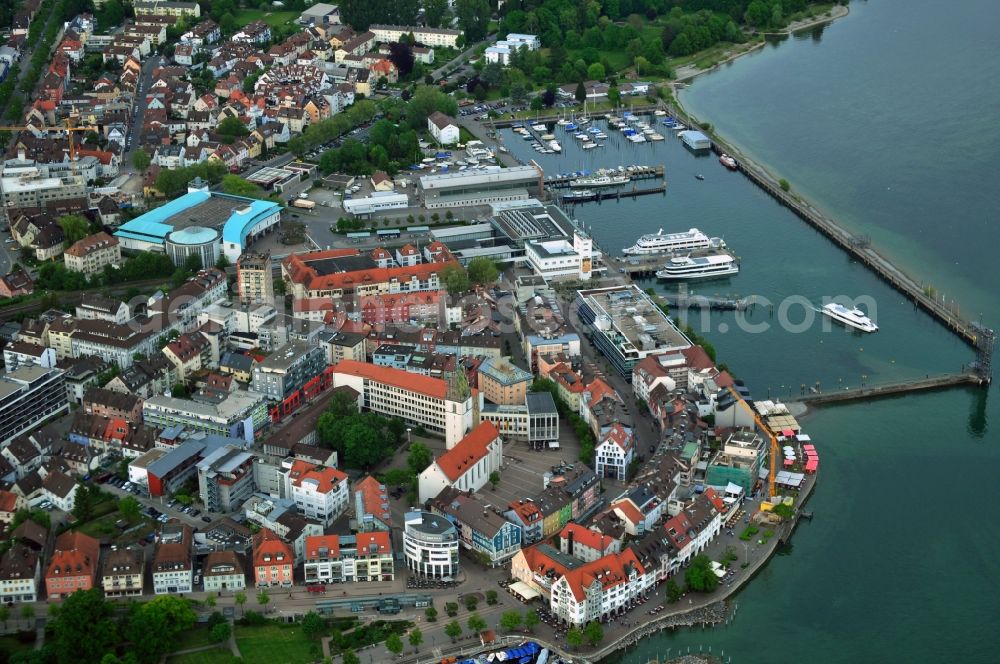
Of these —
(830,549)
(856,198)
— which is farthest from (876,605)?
(856,198)

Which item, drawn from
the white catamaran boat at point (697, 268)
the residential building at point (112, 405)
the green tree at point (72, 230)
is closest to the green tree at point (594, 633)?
the residential building at point (112, 405)

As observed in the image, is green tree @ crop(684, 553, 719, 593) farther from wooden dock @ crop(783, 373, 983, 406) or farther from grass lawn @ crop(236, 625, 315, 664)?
wooden dock @ crop(783, 373, 983, 406)

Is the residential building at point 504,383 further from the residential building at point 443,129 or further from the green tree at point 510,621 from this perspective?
the residential building at point 443,129

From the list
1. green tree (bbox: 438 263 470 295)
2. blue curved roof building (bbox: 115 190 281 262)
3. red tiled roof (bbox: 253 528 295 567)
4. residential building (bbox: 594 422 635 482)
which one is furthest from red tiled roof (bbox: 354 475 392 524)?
blue curved roof building (bbox: 115 190 281 262)

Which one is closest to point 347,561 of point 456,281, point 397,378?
point 397,378

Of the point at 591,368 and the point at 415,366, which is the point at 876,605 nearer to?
the point at 591,368

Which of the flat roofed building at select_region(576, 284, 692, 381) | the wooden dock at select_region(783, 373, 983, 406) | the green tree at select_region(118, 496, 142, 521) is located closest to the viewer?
the green tree at select_region(118, 496, 142, 521)
